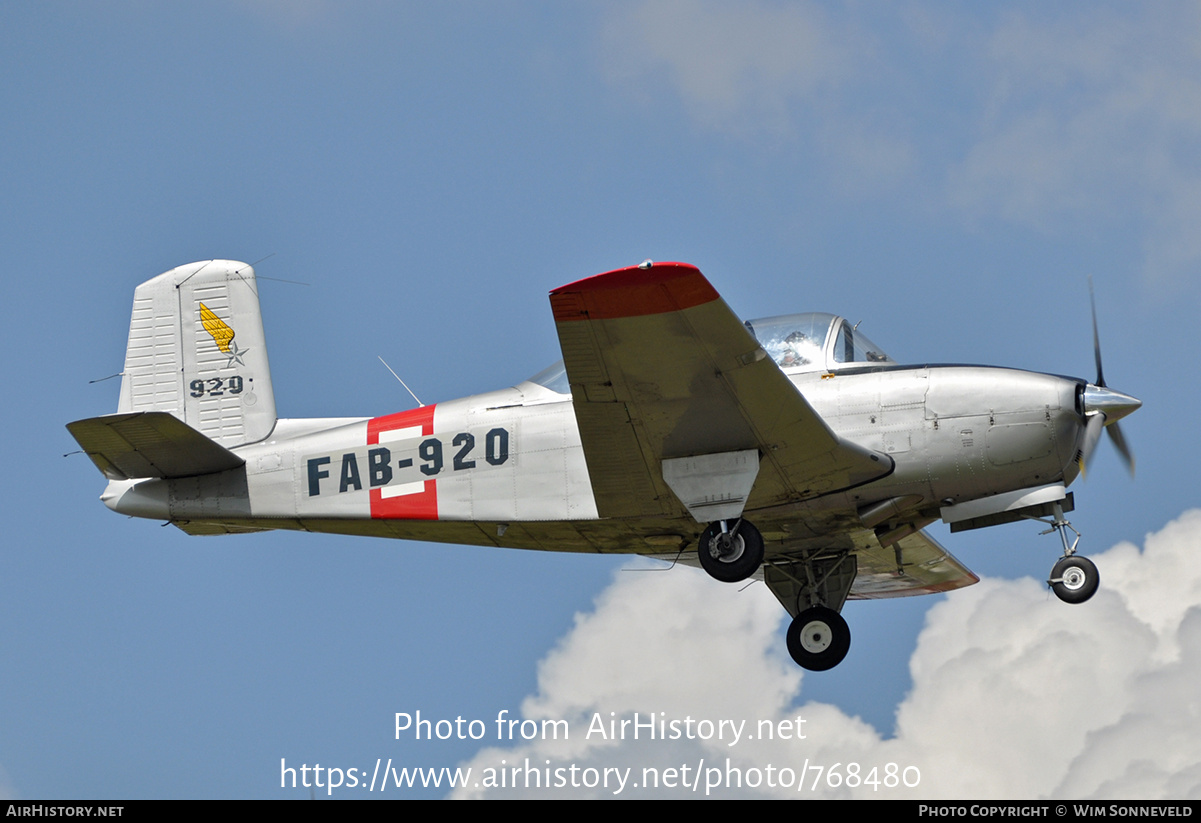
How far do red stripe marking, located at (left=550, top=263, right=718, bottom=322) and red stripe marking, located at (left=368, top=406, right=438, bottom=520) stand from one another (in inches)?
132

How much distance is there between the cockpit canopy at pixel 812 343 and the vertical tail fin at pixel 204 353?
170 inches

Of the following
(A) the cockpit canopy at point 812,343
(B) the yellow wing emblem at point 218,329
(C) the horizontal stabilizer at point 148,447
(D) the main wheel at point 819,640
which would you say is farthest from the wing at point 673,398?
(B) the yellow wing emblem at point 218,329

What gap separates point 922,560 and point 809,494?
146 inches

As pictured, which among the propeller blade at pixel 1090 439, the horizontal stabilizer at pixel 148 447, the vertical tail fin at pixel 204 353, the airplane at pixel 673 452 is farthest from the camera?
the vertical tail fin at pixel 204 353

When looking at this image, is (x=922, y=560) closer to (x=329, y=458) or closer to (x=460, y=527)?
(x=460, y=527)

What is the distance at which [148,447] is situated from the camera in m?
14.4

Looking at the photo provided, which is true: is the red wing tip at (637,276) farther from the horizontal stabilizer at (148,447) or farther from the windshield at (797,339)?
the horizontal stabilizer at (148,447)

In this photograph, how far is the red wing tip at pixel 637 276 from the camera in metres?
11.0

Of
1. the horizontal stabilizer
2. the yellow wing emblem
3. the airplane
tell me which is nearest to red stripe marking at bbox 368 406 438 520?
the airplane

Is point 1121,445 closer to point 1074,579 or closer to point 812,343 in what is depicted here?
point 1074,579

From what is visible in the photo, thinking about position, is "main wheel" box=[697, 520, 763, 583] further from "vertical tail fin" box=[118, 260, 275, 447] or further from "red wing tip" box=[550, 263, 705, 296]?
"vertical tail fin" box=[118, 260, 275, 447]
